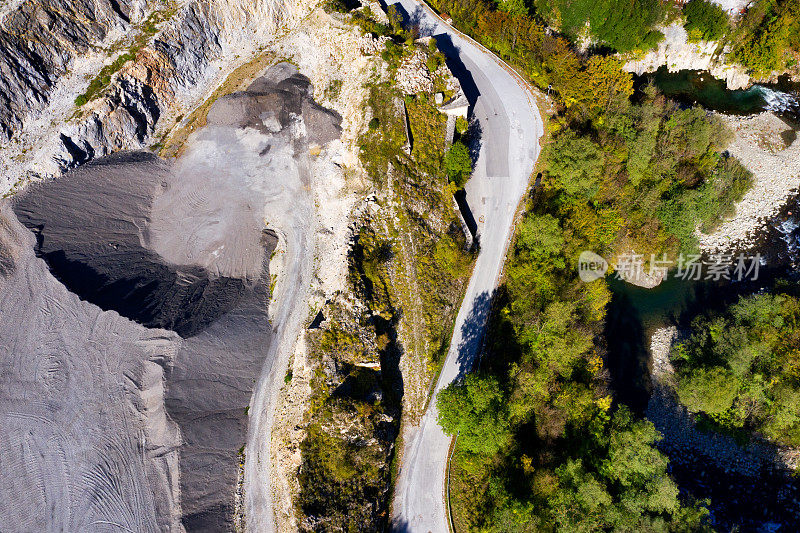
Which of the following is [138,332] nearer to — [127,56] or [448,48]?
[127,56]

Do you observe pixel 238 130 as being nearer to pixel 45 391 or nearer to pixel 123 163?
pixel 123 163

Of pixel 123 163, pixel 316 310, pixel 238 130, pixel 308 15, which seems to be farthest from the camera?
pixel 308 15

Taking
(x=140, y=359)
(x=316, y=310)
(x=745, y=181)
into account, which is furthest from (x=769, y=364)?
(x=140, y=359)

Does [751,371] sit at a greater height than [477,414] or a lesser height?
greater

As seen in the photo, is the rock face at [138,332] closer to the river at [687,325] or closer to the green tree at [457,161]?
the green tree at [457,161]

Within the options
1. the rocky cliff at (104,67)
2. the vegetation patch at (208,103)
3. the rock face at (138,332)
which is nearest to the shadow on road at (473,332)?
the rock face at (138,332)

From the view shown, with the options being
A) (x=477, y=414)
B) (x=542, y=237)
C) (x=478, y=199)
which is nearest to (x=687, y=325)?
(x=542, y=237)
